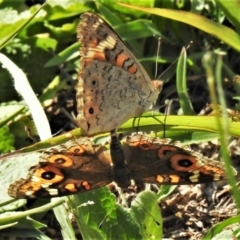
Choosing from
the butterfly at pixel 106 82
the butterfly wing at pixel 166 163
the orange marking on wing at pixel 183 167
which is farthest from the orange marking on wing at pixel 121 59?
the orange marking on wing at pixel 183 167

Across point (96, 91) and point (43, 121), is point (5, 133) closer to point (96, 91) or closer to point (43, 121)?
point (43, 121)

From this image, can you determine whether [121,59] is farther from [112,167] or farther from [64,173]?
[64,173]

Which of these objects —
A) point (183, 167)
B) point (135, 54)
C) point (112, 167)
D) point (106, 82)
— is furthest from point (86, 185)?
point (135, 54)

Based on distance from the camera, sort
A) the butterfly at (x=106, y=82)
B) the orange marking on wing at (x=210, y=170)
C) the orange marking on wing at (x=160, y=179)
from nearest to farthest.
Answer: the orange marking on wing at (x=210, y=170) < the orange marking on wing at (x=160, y=179) < the butterfly at (x=106, y=82)

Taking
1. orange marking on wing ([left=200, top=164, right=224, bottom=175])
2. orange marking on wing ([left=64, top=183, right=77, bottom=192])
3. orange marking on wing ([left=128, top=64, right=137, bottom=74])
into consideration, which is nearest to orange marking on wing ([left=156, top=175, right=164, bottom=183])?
orange marking on wing ([left=200, top=164, right=224, bottom=175])

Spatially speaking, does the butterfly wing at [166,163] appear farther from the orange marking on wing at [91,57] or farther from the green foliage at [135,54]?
the orange marking on wing at [91,57]

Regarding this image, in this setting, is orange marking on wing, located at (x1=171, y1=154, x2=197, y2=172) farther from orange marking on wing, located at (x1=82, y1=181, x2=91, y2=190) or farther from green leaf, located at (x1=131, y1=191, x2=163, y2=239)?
orange marking on wing, located at (x1=82, y1=181, x2=91, y2=190)
